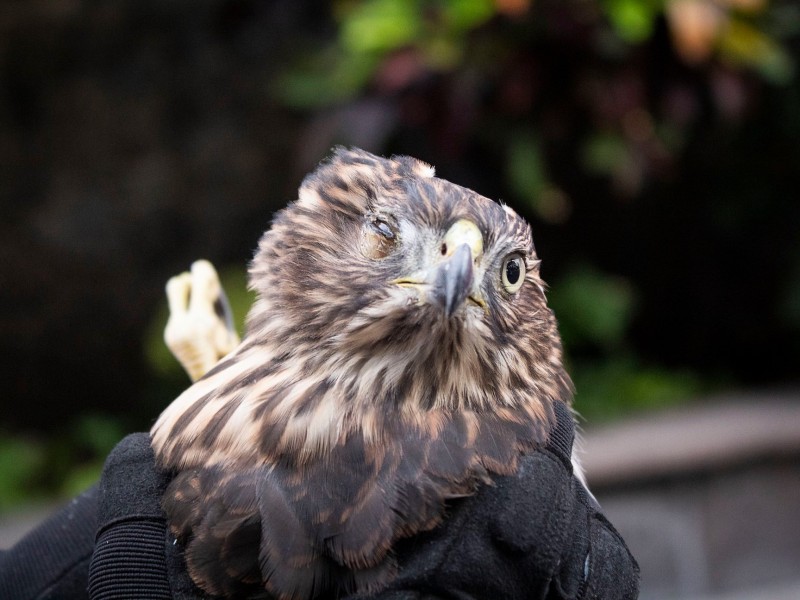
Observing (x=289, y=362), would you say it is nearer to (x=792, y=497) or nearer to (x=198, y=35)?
(x=792, y=497)

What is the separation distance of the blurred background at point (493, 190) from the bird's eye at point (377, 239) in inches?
98.4

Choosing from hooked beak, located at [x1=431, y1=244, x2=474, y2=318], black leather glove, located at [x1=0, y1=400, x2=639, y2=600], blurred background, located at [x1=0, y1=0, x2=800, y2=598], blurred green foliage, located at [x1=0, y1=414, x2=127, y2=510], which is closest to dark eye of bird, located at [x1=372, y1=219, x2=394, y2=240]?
hooked beak, located at [x1=431, y1=244, x2=474, y2=318]

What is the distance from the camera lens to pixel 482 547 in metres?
1.55

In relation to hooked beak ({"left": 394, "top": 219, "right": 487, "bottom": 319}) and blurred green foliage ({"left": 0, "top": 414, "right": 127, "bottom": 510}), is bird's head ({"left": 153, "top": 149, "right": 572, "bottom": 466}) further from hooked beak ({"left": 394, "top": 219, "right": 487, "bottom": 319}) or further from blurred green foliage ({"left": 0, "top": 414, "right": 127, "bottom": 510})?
blurred green foliage ({"left": 0, "top": 414, "right": 127, "bottom": 510})

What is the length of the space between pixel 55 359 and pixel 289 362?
15.1 ft

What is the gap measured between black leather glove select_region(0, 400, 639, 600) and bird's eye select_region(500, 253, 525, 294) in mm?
278

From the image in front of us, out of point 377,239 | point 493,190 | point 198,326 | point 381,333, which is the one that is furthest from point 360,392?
point 493,190

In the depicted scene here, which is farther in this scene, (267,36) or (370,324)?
(267,36)

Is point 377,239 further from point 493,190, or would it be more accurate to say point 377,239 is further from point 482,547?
point 493,190

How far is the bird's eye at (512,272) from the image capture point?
1.72 meters

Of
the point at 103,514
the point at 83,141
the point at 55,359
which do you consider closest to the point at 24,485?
the point at 55,359

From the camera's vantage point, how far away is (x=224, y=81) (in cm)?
584

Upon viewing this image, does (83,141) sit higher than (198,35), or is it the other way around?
(198,35)

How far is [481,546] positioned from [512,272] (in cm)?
49
